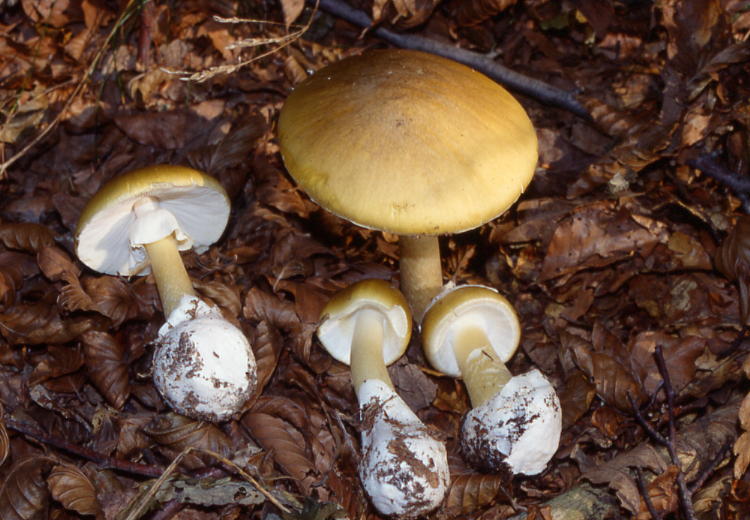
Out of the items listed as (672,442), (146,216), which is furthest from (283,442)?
(672,442)

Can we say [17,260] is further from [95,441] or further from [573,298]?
[573,298]

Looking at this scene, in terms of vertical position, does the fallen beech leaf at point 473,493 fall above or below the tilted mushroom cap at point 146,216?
below

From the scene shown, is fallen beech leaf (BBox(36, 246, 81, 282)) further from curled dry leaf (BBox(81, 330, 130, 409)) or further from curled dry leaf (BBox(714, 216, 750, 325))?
curled dry leaf (BBox(714, 216, 750, 325))

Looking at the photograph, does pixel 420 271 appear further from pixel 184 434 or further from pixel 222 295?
pixel 184 434

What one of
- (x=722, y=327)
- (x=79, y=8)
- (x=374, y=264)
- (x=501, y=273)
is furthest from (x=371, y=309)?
(x=79, y=8)

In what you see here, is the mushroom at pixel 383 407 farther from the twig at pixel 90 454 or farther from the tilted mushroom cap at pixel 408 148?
the twig at pixel 90 454

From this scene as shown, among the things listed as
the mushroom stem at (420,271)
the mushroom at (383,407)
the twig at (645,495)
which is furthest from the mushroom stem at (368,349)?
the twig at (645,495)
